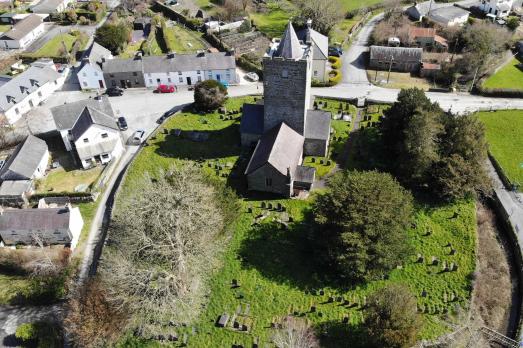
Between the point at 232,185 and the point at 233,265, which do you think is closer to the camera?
the point at 233,265

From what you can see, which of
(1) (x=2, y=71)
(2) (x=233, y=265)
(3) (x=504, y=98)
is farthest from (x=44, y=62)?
(3) (x=504, y=98)

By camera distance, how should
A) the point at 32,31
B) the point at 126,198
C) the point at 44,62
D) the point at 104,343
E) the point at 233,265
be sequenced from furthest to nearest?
1. the point at 32,31
2. the point at 44,62
3. the point at 126,198
4. the point at 233,265
5. the point at 104,343

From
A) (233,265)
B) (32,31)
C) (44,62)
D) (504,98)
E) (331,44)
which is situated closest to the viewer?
(233,265)

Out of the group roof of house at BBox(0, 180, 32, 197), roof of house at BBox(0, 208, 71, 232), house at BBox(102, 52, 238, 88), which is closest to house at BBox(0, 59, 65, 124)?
house at BBox(102, 52, 238, 88)

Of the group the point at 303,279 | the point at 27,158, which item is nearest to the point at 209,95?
the point at 27,158

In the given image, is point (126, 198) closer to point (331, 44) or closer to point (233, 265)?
point (233, 265)

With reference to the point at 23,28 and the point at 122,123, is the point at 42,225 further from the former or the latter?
the point at 23,28

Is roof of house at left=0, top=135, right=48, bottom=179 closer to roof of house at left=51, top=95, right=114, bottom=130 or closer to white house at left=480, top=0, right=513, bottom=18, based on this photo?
roof of house at left=51, top=95, right=114, bottom=130
